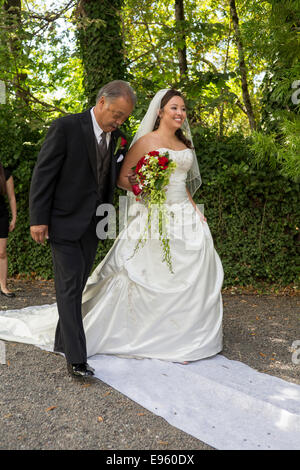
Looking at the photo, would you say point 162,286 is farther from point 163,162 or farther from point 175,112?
point 175,112

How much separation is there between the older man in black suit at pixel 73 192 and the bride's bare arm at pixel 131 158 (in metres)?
0.50

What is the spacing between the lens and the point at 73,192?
3.40m

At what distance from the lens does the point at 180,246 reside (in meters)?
4.09

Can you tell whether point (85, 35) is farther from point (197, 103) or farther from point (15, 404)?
point (15, 404)

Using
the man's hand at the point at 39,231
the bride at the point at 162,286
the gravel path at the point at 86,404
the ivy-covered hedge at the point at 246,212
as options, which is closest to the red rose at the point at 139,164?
the bride at the point at 162,286

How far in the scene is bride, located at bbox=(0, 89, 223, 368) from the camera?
398 centimetres

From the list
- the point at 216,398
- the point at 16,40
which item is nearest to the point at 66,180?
the point at 216,398

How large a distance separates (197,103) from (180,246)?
3388 mm

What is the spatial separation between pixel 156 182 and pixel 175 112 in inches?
28.8

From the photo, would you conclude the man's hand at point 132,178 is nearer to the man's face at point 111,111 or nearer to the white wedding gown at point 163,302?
the white wedding gown at point 163,302

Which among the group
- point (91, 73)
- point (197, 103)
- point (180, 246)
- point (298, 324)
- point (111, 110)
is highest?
point (91, 73)

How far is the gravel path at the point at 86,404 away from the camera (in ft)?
8.55

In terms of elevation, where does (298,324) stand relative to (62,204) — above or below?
Result: below
